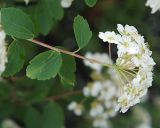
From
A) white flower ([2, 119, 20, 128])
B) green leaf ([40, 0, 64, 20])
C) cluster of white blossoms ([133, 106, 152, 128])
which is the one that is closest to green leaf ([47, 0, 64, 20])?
green leaf ([40, 0, 64, 20])

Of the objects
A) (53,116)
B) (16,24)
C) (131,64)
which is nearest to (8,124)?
(53,116)

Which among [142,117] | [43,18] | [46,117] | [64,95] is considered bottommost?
[46,117]

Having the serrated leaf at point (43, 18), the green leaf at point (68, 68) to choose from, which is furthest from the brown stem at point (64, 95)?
the green leaf at point (68, 68)

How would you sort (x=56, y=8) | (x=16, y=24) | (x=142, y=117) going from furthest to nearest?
(x=142, y=117)
(x=56, y=8)
(x=16, y=24)

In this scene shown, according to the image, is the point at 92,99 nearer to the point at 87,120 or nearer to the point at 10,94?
the point at 10,94

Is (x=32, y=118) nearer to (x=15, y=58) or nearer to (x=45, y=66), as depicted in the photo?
(x=15, y=58)

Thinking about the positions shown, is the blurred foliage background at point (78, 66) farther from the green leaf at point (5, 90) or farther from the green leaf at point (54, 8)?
the green leaf at point (54, 8)

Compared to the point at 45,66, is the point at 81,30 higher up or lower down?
higher up
